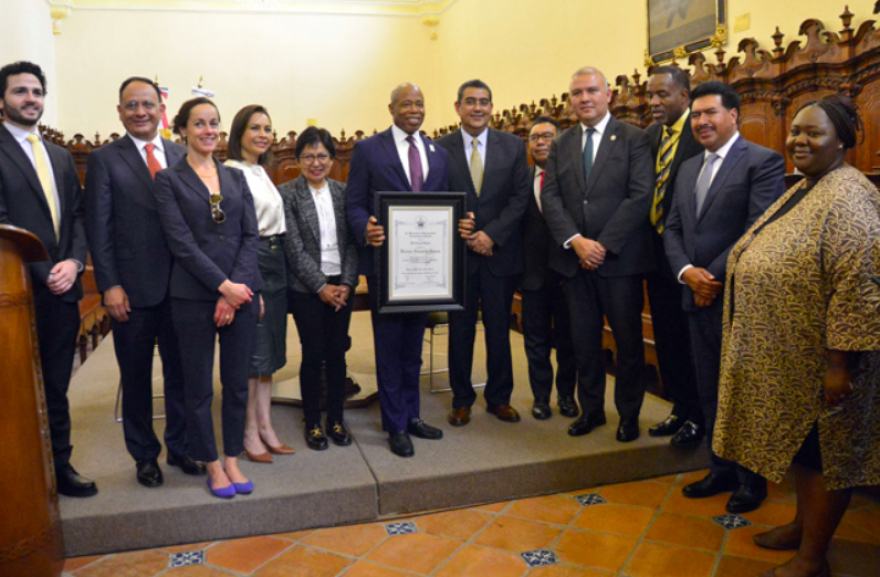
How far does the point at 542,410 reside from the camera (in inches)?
141

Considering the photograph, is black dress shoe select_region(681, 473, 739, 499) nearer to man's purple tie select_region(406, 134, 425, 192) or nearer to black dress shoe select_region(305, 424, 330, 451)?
black dress shoe select_region(305, 424, 330, 451)

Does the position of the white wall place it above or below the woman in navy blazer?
above

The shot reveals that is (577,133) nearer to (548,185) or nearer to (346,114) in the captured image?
(548,185)

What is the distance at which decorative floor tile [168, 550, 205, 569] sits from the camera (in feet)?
8.27

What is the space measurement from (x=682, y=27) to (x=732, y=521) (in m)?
4.88

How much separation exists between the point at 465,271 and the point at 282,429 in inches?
50.8

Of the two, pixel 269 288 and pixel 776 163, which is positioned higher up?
pixel 776 163

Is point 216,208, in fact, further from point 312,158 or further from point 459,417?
point 459,417

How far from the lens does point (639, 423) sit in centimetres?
351

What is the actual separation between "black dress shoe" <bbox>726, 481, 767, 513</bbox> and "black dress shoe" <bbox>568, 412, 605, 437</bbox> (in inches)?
28.5

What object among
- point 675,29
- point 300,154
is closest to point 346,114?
point 675,29

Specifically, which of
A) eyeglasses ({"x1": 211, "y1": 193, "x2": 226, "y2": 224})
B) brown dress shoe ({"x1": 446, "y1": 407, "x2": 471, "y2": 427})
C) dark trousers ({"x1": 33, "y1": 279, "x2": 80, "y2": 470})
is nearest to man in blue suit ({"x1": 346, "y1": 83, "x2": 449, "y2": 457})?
brown dress shoe ({"x1": 446, "y1": 407, "x2": 471, "y2": 427})

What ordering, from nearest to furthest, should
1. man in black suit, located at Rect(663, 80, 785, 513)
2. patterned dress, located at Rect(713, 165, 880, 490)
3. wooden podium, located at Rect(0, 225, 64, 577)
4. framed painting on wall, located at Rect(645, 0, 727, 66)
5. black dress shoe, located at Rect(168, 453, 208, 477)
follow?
patterned dress, located at Rect(713, 165, 880, 490) < wooden podium, located at Rect(0, 225, 64, 577) < man in black suit, located at Rect(663, 80, 785, 513) < black dress shoe, located at Rect(168, 453, 208, 477) < framed painting on wall, located at Rect(645, 0, 727, 66)

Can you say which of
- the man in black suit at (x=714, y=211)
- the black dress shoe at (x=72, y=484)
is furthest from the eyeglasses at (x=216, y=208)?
the man in black suit at (x=714, y=211)
